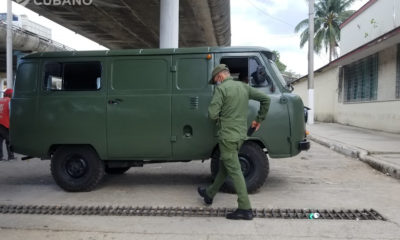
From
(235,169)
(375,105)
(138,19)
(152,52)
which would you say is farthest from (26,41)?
(235,169)

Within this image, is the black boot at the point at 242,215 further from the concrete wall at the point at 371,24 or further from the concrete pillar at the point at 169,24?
the concrete wall at the point at 371,24

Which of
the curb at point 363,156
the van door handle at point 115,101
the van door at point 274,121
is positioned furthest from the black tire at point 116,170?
the curb at point 363,156

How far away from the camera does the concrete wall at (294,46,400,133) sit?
15.4 m

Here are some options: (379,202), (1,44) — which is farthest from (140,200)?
(1,44)

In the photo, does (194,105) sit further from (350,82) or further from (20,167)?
(350,82)

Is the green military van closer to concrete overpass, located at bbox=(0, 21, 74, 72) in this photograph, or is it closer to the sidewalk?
the sidewalk

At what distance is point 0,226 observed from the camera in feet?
15.8

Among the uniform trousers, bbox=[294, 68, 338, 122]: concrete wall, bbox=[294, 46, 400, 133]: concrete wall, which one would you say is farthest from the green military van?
bbox=[294, 68, 338, 122]: concrete wall

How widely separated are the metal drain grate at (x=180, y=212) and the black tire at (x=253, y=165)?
2.52 ft

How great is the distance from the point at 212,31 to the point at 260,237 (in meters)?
20.5

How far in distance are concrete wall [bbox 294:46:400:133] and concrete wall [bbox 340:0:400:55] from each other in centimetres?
98

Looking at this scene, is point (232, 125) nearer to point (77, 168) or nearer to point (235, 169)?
point (235, 169)

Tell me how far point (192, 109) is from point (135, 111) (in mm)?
877

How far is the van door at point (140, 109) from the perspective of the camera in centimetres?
626
